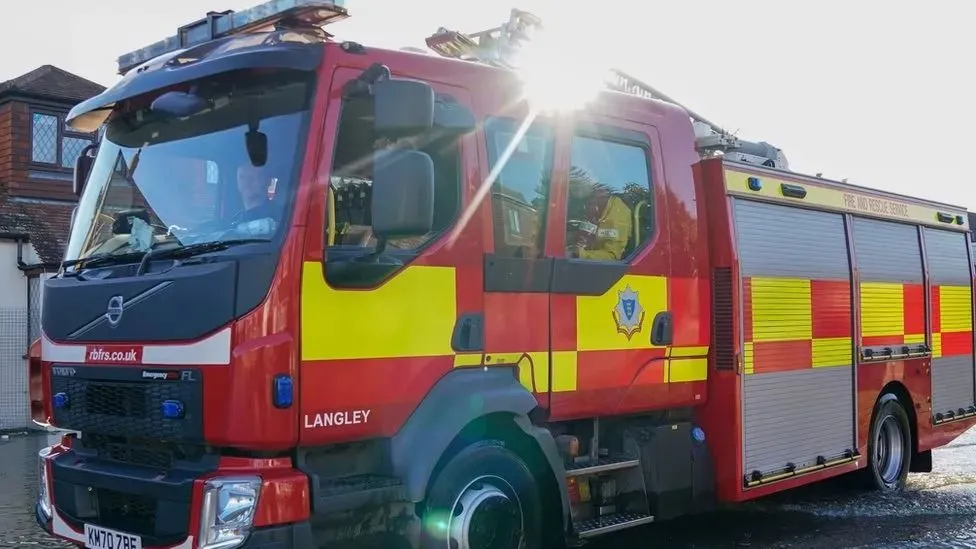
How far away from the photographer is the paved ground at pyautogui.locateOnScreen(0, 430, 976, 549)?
6.58m

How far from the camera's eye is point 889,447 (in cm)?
839

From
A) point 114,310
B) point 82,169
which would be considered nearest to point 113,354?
→ point 114,310

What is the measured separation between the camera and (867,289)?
7.78 meters

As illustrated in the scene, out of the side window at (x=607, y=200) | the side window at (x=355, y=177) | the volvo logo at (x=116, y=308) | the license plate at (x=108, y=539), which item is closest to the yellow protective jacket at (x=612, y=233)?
the side window at (x=607, y=200)

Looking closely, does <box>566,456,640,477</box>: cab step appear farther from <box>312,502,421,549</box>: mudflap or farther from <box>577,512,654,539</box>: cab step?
<box>312,502,421,549</box>: mudflap

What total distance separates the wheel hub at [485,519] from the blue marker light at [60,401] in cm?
203

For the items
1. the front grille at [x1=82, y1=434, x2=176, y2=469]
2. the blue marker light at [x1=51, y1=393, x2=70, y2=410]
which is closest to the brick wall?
Result: the blue marker light at [x1=51, y1=393, x2=70, y2=410]

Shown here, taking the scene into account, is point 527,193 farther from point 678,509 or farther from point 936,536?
point 936,536

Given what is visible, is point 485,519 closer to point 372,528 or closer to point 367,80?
point 372,528

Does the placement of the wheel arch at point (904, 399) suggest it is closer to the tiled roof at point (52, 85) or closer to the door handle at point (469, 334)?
the door handle at point (469, 334)

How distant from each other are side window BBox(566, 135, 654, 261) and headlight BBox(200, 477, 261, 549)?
224 cm

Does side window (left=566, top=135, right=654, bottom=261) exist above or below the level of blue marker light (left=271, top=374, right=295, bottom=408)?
above

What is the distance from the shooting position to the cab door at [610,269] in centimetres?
518

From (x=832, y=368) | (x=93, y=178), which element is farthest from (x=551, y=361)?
(x=832, y=368)
